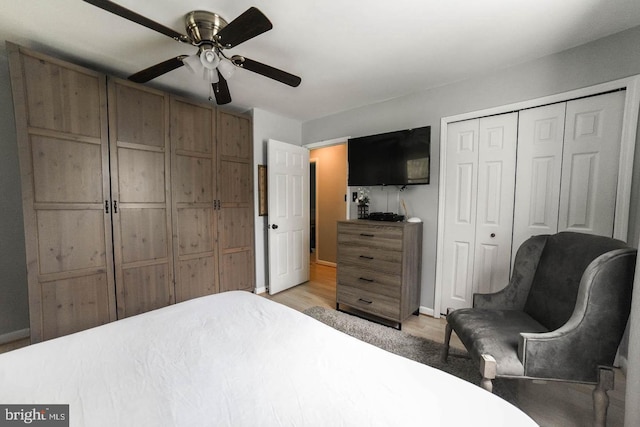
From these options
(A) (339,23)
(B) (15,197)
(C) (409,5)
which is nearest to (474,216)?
(C) (409,5)

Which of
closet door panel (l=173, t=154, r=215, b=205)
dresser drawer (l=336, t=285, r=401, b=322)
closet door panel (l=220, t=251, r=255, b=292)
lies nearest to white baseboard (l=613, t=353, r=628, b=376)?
dresser drawer (l=336, t=285, r=401, b=322)

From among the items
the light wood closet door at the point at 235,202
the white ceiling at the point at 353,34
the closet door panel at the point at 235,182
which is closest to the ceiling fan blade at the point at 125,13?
the white ceiling at the point at 353,34

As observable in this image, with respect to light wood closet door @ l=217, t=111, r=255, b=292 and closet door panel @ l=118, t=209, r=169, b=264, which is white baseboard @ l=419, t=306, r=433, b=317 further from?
closet door panel @ l=118, t=209, r=169, b=264

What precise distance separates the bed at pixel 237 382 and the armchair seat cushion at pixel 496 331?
2.37 ft

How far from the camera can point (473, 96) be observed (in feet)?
7.66

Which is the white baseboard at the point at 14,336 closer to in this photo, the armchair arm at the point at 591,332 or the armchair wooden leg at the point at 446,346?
the armchair wooden leg at the point at 446,346

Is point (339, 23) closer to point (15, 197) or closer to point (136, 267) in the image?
point (136, 267)

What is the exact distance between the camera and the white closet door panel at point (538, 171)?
1973 millimetres

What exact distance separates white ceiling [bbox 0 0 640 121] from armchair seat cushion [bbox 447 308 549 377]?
196cm

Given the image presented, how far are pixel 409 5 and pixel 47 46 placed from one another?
2.67 metres

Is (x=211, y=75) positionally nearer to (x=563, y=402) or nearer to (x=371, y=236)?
(x=371, y=236)

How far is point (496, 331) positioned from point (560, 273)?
0.58 metres

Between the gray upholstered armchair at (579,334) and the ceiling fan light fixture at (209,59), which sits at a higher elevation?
the ceiling fan light fixture at (209,59)

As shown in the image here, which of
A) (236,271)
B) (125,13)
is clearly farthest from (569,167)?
(236,271)
